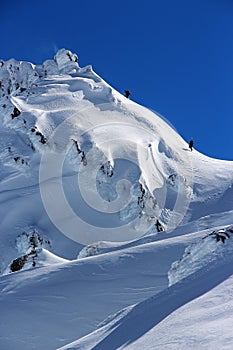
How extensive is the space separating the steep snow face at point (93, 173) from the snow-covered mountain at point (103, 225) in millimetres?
104

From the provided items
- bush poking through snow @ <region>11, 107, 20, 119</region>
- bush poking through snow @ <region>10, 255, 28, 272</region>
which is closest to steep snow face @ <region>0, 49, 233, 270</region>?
bush poking through snow @ <region>11, 107, 20, 119</region>

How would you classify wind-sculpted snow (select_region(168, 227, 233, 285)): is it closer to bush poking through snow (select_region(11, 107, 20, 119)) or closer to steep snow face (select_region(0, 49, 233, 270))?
steep snow face (select_region(0, 49, 233, 270))

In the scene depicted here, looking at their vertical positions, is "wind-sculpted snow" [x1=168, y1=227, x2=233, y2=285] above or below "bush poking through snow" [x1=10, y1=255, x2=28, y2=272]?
below

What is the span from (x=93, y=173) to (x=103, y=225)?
5590 millimetres

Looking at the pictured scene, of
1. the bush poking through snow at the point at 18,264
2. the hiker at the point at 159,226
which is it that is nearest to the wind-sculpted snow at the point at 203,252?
the bush poking through snow at the point at 18,264

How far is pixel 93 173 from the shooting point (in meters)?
32.4

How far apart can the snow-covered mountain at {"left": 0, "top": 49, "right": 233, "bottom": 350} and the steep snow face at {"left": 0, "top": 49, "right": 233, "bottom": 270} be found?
0.10 metres

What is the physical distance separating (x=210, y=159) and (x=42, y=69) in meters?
31.2

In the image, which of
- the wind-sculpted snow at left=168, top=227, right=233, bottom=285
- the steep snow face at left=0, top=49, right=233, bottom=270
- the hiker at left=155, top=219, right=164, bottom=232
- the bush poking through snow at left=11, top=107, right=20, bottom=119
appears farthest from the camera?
the bush poking through snow at left=11, top=107, right=20, bottom=119

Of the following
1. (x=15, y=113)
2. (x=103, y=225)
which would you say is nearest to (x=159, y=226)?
(x=103, y=225)

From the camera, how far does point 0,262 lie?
25.8 meters

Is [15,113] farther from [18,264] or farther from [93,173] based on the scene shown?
[18,264]

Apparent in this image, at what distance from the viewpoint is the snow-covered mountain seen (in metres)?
7.57

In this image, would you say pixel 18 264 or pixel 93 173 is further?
pixel 93 173
